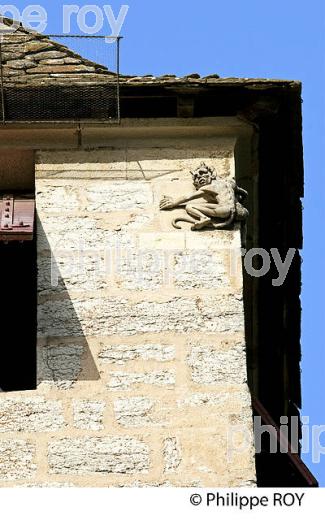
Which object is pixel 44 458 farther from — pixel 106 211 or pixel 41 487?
pixel 106 211

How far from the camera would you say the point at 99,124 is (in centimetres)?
1518

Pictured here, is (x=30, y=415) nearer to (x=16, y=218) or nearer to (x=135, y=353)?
(x=135, y=353)

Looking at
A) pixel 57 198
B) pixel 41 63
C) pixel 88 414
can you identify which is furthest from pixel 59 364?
pixel 41 63

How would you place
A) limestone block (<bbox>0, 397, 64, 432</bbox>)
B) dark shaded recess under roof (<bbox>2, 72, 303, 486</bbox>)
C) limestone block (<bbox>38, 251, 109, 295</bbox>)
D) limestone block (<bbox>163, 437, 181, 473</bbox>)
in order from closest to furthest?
limestone block (<bbox>163, 437, 181, 473</bbox>) → limestone block (<bbox>0, 397, 64, 432</bbox>) → limestone block (<bbox>38, 251, 109, 295</bbox>) → dark shaded recess under roof (<bbox>2, 72, 303, 486</bbox>)

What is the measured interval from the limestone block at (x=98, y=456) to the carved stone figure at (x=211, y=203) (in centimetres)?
157

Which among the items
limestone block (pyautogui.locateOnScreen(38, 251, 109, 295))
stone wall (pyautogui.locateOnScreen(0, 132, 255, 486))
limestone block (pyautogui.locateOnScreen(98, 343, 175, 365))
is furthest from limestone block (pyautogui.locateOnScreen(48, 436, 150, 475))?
limestone block (pyautogui.locateOnScreen(38, 251, 109, 295))

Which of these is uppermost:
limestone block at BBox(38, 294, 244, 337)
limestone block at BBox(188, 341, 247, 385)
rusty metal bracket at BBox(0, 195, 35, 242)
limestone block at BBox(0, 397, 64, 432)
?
rusty metal bracket at BBox(0, 195, 35, 242)

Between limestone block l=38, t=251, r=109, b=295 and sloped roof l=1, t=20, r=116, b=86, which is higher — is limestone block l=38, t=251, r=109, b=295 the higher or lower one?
the lower one

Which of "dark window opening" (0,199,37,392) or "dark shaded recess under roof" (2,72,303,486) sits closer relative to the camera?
"dark shaded recess under roof" (2,72,303,486)

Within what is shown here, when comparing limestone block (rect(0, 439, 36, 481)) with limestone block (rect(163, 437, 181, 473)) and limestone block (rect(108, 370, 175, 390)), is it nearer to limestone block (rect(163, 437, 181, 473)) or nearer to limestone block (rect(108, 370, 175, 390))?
limestone block (rect(108, 370, 175, 390))

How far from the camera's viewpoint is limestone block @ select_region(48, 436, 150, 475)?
13.7 m
